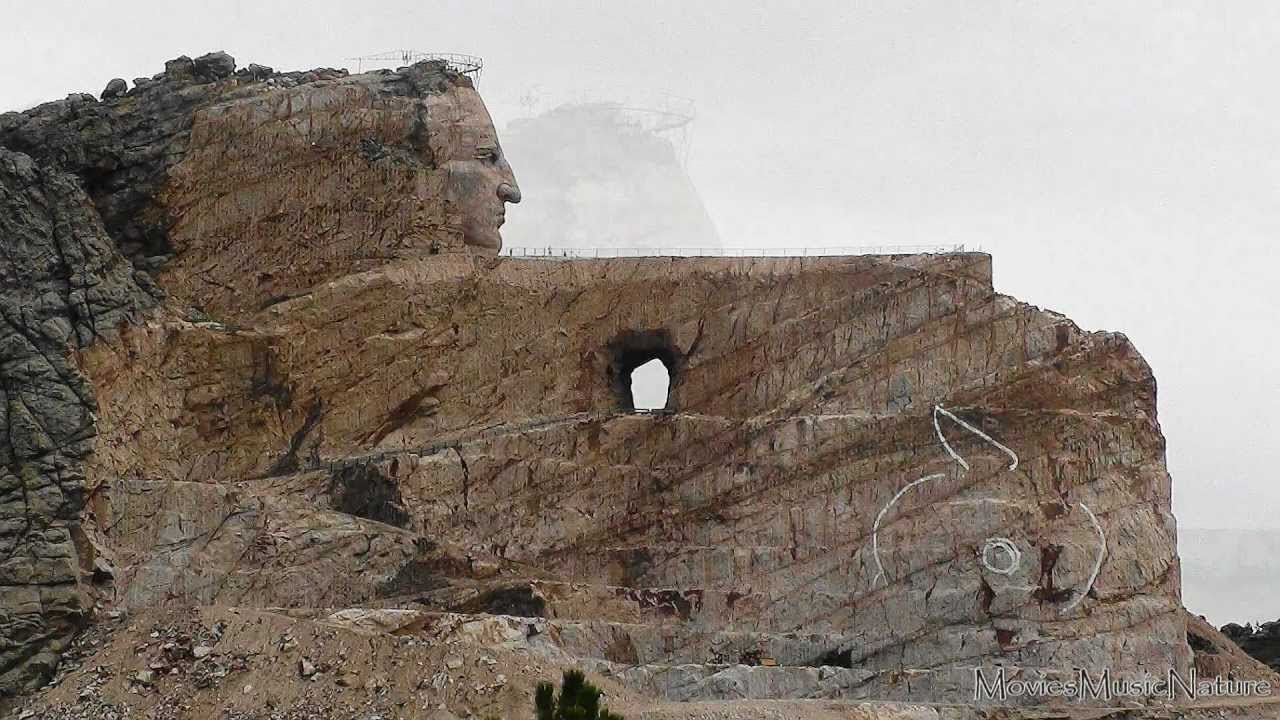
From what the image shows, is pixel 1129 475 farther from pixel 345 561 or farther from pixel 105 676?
pixel 105 676

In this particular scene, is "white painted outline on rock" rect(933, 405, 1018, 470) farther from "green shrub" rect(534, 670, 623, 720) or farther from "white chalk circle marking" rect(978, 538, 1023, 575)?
"green shrub" rect(534, 670, 623, 720)

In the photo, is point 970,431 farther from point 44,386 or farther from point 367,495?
point 44,386

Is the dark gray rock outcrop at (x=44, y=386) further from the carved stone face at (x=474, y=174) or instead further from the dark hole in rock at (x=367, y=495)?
the carved stone face at (x=474, y=174)

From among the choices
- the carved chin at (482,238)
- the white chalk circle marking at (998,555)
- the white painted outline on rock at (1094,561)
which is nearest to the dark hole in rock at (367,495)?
the carved chin at (482,238)

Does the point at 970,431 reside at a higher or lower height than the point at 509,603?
higher

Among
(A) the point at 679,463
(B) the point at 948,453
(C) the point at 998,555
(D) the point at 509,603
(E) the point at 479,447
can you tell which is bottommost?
(D) the point at 509,603

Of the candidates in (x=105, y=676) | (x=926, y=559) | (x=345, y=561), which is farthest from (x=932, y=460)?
(x=105, y=676)

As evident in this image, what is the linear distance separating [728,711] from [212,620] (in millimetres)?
10447

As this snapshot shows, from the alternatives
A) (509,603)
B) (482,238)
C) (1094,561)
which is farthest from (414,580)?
(1094,561)

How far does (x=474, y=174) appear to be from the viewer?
60.2 meters

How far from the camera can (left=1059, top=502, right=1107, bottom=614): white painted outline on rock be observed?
183 feet

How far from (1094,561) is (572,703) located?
47.8 feet

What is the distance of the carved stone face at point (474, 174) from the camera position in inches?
2371

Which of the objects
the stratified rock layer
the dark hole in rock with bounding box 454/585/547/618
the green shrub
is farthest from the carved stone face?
the green shrub
